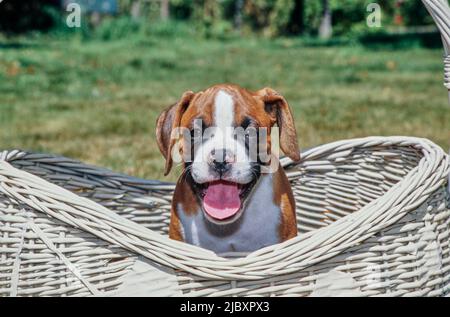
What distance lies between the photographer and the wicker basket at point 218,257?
180 cm

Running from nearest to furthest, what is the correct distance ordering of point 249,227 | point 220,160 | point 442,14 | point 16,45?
1. point 442,14
2. point 220,160
3. point 249,227
4. point 16,45

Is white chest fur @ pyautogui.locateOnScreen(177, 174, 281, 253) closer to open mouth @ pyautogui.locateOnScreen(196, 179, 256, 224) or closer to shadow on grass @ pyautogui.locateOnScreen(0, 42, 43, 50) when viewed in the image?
open mouth @ pyautogui.locateOnScreen(196, 179, 256, 224)

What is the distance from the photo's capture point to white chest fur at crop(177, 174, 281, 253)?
2252 millimetres

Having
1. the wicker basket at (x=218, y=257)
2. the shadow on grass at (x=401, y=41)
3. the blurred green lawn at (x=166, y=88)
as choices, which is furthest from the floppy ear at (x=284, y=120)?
the shadow on grass at (x=401, y=41)

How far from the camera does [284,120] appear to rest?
7.54 ft

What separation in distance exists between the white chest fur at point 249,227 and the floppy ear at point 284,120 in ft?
0.34

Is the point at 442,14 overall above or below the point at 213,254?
above

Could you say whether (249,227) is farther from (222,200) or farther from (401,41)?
(401,41)

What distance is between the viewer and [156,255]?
5.92 feet

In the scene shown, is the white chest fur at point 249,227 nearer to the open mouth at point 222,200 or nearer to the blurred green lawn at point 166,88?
the open mouth at point 222,200

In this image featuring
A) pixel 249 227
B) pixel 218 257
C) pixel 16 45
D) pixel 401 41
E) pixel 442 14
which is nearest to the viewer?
pixel 218 257

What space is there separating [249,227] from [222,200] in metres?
0.15

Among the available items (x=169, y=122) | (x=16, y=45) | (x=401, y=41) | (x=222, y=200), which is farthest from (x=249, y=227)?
(x=401, y=41)
